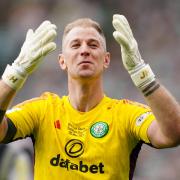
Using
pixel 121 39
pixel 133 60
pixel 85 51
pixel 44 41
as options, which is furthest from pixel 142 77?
pixel 44 41

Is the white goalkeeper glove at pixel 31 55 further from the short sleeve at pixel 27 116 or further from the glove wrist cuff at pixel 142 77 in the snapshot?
the glove wrist cuff at pixel 142 77

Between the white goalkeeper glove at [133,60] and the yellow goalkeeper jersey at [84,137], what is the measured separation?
32 cm

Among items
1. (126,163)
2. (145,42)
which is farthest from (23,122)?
(145,42)

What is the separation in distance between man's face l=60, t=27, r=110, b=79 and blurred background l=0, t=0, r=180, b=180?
4203 mm

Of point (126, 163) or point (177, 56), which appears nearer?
point (126, 163)

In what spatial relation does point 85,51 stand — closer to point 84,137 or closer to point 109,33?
point 84,137

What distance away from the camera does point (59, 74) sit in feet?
30.9

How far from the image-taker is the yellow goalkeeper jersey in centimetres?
450

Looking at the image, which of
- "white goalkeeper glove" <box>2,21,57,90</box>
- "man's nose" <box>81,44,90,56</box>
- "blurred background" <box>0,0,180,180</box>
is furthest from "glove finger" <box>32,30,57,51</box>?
"blurred background" <box>0,0,180,180</box>

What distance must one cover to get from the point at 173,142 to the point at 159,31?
5.68 m

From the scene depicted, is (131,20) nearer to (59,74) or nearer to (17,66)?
(59,74)

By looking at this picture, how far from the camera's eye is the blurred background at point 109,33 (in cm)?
919

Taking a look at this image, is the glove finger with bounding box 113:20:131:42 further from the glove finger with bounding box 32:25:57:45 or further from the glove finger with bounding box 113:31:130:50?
the glove finger with bounding box 32:25:57:45

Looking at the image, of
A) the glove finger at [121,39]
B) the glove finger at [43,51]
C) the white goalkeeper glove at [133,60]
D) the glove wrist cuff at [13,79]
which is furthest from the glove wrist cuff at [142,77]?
the glove wrist cuff at [13,79]
